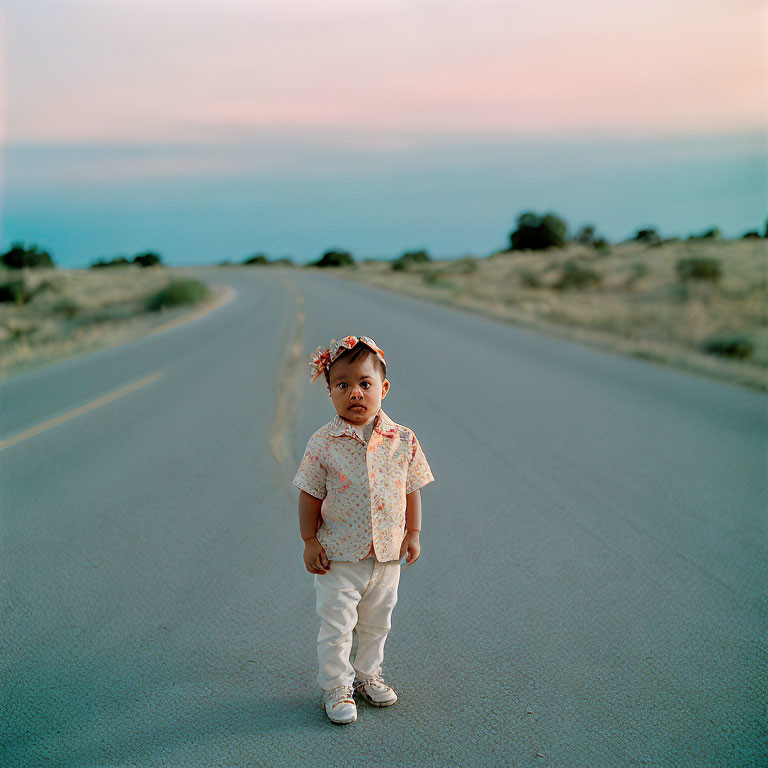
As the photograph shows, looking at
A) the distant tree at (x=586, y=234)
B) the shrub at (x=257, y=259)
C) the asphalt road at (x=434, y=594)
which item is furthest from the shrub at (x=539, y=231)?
the asphalt road at (x=434, y=594)

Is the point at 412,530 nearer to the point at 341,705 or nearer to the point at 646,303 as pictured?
the point at 341,705

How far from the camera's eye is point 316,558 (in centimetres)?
282

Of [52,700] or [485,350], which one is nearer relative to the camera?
[52,700]

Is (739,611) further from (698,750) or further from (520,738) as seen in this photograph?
(520,738)

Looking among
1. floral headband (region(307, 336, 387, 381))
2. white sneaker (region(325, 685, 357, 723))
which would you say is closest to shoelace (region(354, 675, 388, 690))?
white sneaker (region(325, 685, 357, 723))

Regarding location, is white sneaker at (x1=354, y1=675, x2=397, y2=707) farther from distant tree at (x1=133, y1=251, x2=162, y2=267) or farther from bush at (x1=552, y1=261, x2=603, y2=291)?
distant tree at (x1=133, y1=251, x2=162, y2=267)

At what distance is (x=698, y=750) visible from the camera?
8.69 ft

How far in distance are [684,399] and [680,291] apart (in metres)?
25.0

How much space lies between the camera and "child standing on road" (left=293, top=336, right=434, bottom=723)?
2830 mm

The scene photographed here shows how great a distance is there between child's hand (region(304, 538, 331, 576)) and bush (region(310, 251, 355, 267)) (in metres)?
90.2

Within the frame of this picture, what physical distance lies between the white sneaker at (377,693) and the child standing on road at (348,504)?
0.28 ft

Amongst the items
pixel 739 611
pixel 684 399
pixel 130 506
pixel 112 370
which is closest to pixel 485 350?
pixel 684 399

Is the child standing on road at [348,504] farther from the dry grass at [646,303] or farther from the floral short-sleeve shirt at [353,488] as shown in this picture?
the dry grass at [646,303]

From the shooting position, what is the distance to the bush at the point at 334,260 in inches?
3701
